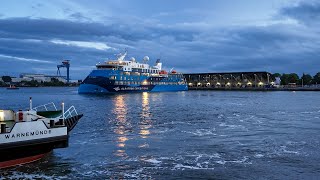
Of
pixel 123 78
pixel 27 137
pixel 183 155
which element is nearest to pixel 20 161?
pixel 27 137

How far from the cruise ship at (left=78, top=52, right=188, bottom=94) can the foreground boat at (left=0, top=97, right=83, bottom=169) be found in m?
124

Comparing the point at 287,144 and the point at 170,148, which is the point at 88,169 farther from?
the point at 287,144

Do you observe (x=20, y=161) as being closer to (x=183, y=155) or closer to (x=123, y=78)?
(x=183, y=155)

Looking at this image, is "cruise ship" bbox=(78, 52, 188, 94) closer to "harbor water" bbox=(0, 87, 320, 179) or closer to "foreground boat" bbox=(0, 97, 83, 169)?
"harbor water" bbox=(0, 87, 320, 179)

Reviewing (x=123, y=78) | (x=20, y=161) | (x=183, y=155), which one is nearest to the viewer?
(x=20, y=161)

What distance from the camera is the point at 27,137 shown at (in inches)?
869

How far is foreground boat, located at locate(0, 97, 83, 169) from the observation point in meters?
21.3

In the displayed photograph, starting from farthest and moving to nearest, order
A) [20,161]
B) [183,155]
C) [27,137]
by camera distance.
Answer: [183,155]
[20,161]
[27,137]

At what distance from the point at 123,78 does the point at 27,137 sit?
137 m

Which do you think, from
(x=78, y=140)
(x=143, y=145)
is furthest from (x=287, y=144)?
(x=78, y=140)

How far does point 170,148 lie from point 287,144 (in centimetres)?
918

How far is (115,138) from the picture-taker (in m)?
33.2

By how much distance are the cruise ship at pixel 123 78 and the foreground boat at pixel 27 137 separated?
4865 inches

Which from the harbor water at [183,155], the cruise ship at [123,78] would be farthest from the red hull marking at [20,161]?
the cruise ship at [123,78]
